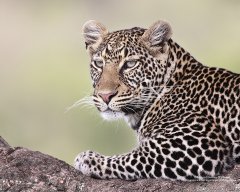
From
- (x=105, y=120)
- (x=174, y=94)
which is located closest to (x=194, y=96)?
(x=174, y=94)

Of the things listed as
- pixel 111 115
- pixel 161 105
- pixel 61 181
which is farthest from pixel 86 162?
pixel 161 105

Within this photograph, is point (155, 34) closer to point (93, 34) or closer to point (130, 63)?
point (130, 63)

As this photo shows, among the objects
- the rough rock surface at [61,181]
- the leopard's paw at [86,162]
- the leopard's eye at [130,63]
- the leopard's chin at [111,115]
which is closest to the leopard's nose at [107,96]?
the leopard's chin at [111,115]

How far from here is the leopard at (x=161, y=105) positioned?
1284cm

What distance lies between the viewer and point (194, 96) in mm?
13445

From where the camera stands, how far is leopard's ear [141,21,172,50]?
45.3 ft

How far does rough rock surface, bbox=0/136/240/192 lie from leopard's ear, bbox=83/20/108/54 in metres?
1.63

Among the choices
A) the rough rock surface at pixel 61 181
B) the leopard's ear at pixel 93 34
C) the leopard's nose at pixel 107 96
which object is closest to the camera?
the rough rock surface at pixel 61 181

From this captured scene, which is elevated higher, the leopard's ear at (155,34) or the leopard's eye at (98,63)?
the leopard's ear at (155,34)

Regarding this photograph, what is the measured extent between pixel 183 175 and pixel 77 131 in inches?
776

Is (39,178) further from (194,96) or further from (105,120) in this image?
(194,96)

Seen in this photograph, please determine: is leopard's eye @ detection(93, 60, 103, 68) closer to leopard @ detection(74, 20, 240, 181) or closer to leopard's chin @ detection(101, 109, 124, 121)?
leopard @ detection(74, 20, 240, 181)

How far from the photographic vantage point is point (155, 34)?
13836 mm

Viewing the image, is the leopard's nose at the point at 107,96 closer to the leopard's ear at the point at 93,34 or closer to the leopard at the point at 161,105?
the leopard at the point at 161,105
